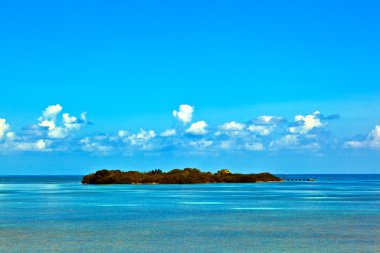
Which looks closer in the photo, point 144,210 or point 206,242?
point 206,242

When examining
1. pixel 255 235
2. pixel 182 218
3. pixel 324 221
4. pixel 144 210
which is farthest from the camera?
pixel 144 210

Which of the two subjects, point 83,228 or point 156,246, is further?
point 83,228

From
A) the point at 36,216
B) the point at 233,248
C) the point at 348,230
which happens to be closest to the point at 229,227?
the point at 348,230

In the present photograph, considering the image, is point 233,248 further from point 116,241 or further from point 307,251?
point 116,241

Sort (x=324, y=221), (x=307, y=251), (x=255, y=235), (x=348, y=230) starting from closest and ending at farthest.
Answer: (x=307, y=251) → (x=255, y=235) → (x=348, y=230) → (x=324, y=221)

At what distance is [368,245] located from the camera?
138 ft

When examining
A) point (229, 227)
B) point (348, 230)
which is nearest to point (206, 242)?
point (229, 227)

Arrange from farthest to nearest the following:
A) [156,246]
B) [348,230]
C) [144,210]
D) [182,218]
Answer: [144,210] < [182,218] < [348,230] < [156,246]

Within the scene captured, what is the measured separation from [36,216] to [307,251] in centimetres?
3578

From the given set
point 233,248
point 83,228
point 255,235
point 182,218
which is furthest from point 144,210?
point 233,248

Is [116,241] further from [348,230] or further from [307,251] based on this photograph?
[348,230]

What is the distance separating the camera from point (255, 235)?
158 feet

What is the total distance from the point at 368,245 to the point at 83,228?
23.3 metres

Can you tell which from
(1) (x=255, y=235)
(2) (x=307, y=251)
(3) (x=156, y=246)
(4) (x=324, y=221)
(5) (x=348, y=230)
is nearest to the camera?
(2) (x=307, y=251)
